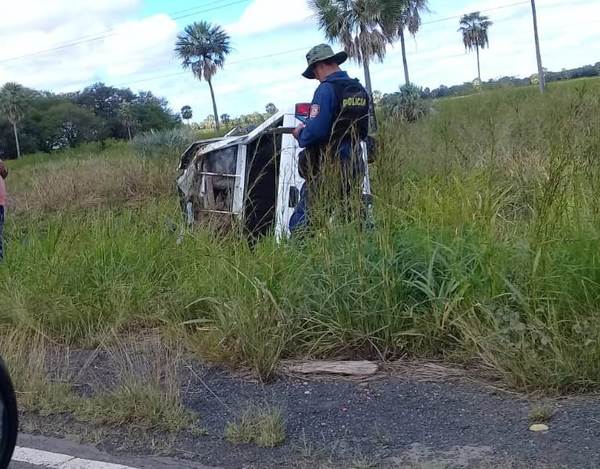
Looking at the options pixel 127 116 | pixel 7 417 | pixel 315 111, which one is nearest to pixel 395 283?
pixel 315 111

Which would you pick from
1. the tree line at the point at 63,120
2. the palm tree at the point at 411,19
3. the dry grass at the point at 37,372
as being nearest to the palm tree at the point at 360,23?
the palm tree at the point at 411,19

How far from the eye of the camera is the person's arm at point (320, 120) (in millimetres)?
5730

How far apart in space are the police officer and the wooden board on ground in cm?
123

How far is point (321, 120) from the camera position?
5.73m

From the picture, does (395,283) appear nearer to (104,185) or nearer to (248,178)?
(248,178)

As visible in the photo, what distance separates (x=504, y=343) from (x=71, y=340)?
3.17 metres

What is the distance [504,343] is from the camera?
412 cm

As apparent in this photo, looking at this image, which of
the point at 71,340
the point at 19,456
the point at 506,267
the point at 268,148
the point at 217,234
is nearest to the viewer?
the point at 19,456

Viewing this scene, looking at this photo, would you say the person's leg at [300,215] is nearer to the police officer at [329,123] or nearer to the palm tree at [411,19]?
the police officer at [329,123]

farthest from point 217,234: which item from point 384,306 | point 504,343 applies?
point 504,343

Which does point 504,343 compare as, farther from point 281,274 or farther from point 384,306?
point 281,274

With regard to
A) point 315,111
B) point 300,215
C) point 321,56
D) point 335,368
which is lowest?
point 335,368

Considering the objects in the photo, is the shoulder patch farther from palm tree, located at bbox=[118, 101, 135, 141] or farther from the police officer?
palm tree, located at bbox=[118, 101, 135, 141]

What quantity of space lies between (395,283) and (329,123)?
5.31 ft
